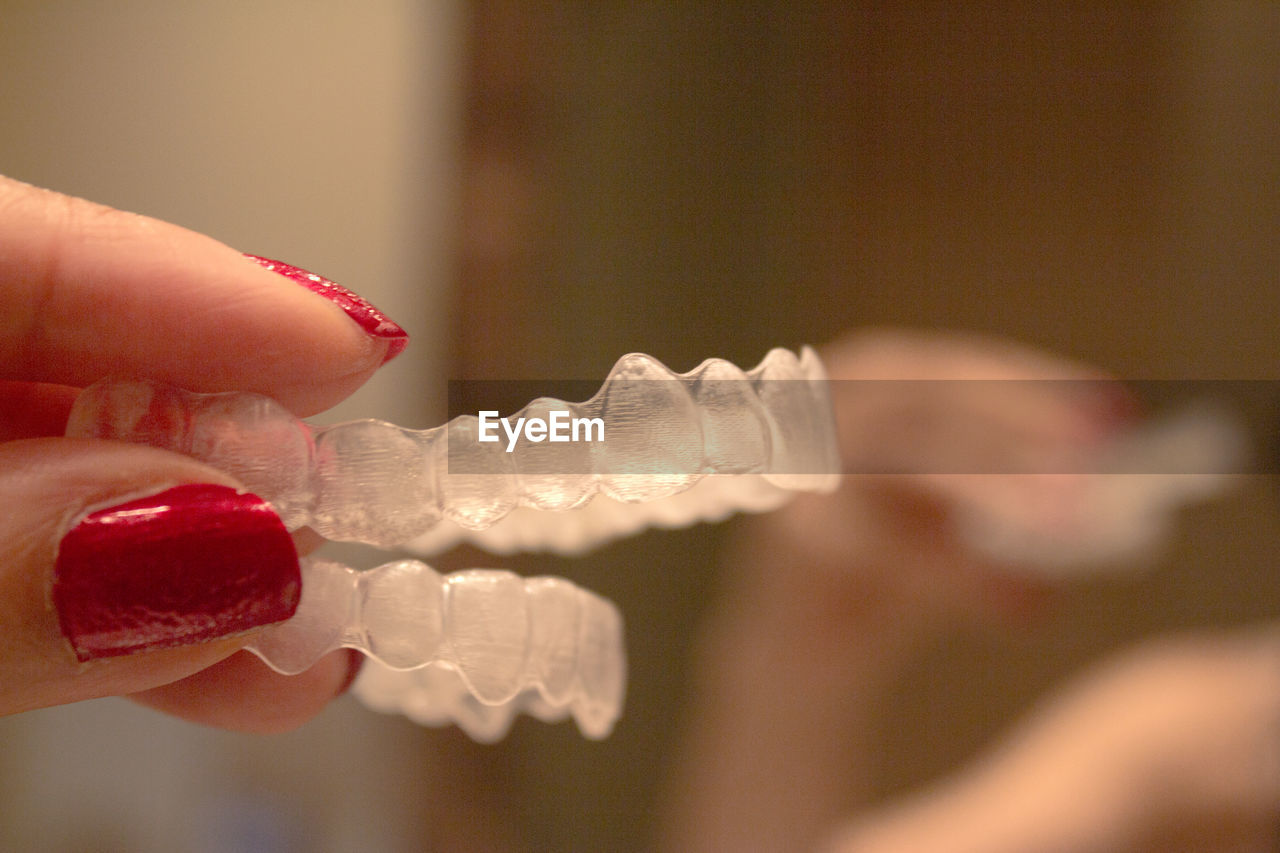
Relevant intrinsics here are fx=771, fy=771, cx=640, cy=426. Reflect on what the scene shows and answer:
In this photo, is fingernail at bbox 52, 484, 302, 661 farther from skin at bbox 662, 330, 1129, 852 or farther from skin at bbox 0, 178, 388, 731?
skin at bbox 662, 330, 1129, 852

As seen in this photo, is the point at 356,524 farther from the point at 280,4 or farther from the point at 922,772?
the point at 922,772

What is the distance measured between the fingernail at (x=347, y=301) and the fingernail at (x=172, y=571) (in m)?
0.07

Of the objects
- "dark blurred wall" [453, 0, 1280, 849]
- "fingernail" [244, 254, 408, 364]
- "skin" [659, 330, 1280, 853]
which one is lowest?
"skin" [659, 330, 1280, 853]

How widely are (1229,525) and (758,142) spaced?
46 cm

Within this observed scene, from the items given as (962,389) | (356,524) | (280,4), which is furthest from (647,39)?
(356,524)

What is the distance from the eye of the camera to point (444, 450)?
0.22 m

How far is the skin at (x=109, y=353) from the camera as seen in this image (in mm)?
182

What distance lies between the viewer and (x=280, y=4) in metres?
0.43

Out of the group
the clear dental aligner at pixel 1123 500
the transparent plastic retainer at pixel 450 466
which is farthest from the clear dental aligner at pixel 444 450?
the clear dental aligner at pixel 1123 500

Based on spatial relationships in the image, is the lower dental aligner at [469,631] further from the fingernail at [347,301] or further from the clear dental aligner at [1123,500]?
the clear dental aligner at [1123,500]

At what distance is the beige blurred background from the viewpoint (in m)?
0.43

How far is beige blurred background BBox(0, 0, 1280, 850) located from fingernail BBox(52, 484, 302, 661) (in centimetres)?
25

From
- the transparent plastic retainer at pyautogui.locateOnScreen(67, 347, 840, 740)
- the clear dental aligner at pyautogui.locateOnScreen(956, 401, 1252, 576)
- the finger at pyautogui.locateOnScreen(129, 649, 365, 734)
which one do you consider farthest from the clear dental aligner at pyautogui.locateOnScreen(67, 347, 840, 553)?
the clear dental aligner at pyautogui.locateOnScreen(956, 401, 1252, 576)

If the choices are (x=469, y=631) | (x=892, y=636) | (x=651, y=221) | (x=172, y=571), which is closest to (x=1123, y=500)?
(x=892, y=636)
